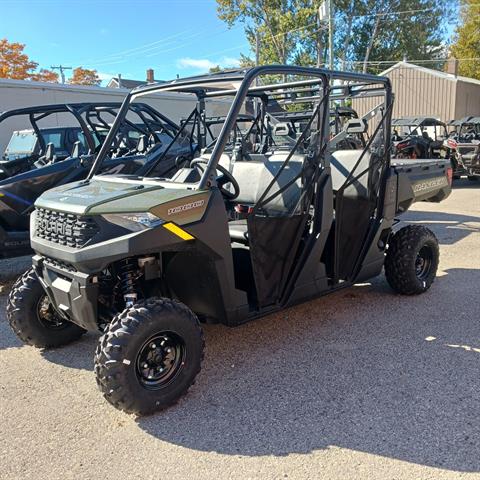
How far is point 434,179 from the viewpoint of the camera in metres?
5.54

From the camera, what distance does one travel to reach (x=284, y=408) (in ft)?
10.4

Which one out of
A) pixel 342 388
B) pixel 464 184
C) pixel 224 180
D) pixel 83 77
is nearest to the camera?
pixel 342 388

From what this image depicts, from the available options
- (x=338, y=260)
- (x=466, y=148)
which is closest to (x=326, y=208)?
(x=338, y=260)

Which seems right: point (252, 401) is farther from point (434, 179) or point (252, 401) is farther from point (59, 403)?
point (434, 179)

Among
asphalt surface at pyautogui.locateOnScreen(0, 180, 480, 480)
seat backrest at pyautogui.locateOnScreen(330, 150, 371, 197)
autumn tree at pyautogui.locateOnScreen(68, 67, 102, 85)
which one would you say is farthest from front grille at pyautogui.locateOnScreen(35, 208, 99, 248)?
autumn tree at pyautogui.locateOnScreen(68, 67, 102, 85)

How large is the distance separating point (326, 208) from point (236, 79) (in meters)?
1.21

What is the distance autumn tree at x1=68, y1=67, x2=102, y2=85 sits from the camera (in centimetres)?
4750

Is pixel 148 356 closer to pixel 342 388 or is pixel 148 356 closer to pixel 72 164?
pixel 342 388

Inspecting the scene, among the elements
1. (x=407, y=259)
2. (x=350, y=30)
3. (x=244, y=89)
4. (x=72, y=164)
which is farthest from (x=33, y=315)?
(x=350, y=30)

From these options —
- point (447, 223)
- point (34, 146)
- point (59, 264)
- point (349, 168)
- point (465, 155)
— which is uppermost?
point (34, 146)

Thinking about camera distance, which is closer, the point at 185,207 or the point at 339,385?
the point at 185,207

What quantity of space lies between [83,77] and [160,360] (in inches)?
1947

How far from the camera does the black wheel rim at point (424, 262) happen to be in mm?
5344

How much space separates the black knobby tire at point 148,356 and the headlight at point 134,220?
46cm
